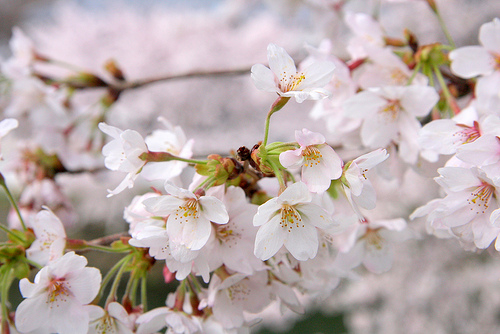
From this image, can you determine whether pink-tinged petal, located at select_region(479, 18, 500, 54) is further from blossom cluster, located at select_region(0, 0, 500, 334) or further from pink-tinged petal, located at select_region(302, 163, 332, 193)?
pink-tinged petal, located at select_region(302, 163, 332, 193)

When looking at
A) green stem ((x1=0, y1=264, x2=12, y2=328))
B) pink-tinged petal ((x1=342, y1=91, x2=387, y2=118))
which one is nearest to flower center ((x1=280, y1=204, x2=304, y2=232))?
pink-tinged petal ((x1=342, y1=91, x2=387, y2=118))

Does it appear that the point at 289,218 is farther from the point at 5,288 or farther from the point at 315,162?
the point at 5,288

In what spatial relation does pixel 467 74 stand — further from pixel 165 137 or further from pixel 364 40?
pixel 165 137

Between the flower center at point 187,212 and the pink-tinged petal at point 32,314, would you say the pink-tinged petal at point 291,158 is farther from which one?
the pink-tinged petal at point 32,314

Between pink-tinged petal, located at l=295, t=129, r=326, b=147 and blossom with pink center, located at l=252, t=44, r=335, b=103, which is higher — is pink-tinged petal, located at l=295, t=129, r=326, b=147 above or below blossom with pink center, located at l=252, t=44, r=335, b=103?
below

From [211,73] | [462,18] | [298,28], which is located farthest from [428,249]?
[211,73]

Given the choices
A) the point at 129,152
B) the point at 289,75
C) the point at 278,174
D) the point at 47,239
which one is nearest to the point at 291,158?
the point at 278,174

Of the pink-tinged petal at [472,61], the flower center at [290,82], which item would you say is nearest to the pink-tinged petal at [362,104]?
the pink-tinged petal at [472,61]
